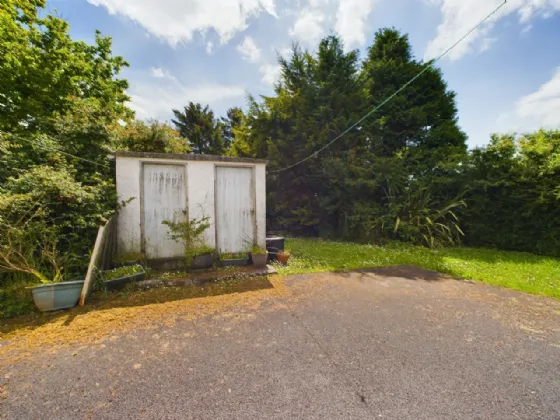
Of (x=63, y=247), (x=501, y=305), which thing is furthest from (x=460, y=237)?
(x=63, y=247)

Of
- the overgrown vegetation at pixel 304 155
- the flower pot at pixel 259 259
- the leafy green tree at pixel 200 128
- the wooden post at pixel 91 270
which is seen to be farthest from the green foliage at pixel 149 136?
the leafy green tree at pixel 200 128

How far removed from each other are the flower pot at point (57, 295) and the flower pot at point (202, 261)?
1715mm

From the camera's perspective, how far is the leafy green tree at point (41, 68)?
598cm

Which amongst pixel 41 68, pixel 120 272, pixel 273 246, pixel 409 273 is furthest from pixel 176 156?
pixel 41 68

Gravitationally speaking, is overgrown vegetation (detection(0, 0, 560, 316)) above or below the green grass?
above

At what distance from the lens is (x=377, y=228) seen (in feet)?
26.0

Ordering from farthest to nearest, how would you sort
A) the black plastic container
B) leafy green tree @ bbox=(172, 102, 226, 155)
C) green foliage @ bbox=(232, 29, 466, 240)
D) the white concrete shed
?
leafy green tree @ bbox=(172, 102, 226, 155), green foliage @ bbox=(232, 29, 466, 240), the black plastic container, the white concrete shed

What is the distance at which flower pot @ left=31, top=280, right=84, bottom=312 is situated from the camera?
2824 millimetres

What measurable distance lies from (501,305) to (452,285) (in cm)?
82

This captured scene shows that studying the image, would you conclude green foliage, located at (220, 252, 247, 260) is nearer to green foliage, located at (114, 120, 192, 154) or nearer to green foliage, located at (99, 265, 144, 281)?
green foliage, located at (99, 265, 144, 281)

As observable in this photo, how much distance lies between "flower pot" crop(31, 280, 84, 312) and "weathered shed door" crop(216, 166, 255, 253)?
239 cm

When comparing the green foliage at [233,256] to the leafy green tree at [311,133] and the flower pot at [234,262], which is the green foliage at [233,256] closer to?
the flower pot at [234,262]

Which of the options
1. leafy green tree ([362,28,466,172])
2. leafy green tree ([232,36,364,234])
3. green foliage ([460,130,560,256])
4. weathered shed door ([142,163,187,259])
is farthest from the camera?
leafy green tree ([362,28,466,172])

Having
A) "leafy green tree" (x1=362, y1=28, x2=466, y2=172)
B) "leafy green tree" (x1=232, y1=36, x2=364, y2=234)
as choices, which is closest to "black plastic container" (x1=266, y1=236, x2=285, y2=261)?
"leafy green tree" (x1=232, y1=36, x2=364, y2=234)
